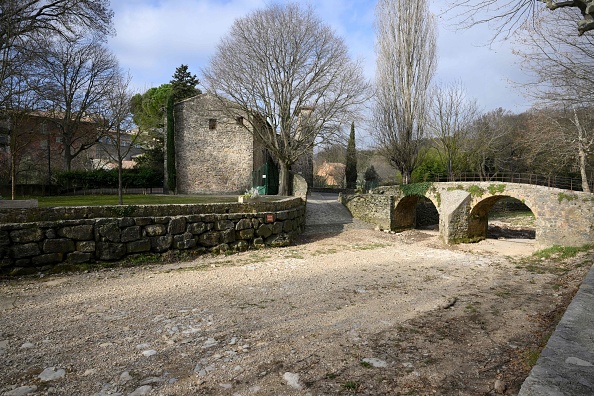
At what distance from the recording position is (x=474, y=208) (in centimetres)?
1623

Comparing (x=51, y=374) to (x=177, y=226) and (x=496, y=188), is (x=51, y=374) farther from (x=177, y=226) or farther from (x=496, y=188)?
(x=496, y=188)

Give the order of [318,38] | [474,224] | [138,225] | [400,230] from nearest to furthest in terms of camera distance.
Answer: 1. [138,225]
2. [474,224]
3. [318,38]
4. [400,230]

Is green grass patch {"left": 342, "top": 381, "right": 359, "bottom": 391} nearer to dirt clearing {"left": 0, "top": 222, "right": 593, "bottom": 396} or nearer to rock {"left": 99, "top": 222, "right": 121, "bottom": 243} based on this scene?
dirt clearing {"left": 0, "top": 222, "right": 593, "bottom": 396}

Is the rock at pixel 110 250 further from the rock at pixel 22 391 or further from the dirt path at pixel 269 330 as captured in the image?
the rock at pixel 22 391

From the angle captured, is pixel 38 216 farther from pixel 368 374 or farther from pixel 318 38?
pixel 318 38

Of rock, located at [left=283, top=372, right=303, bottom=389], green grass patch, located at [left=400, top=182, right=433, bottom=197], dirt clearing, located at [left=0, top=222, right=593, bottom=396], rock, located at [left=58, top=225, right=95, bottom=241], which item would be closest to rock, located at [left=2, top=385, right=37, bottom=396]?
dirt clearing, located at [left=0, top=222, right=593, bottom=396]

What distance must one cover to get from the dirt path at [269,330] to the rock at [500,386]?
4 centimetres

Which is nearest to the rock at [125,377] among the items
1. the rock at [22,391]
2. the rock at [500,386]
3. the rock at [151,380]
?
the rock at [151,380]

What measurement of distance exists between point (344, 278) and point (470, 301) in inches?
91.5

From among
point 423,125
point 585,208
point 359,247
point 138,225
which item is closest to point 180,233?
point 138,225

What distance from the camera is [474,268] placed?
891 centimetres

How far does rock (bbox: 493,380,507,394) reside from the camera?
2.53 metres

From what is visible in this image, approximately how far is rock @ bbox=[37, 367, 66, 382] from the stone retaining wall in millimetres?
4239

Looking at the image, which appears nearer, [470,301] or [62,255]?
[470,301]
